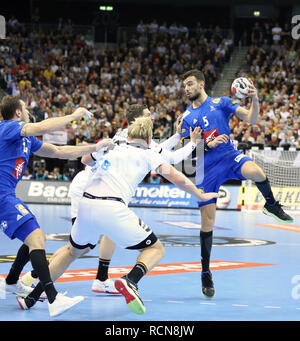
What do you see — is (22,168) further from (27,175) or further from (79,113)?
(27,175)

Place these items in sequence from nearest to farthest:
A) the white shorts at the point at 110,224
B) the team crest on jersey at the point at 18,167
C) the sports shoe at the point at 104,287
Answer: the white shorts at the point at 110,224 → the team crest on jersey at the point at 18,167 → the sports shoe at the point at 104,287

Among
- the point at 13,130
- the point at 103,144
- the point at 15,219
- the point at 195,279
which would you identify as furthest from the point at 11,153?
the point at 195,279

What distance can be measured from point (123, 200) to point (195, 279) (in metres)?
2.91

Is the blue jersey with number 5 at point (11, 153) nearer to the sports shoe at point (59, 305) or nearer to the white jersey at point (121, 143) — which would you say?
the white jersey at point (121, 143)

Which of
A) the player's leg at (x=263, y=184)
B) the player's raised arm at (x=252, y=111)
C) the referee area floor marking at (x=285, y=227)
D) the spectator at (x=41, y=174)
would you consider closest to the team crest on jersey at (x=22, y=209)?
the player's leg at (x=263, y=184)

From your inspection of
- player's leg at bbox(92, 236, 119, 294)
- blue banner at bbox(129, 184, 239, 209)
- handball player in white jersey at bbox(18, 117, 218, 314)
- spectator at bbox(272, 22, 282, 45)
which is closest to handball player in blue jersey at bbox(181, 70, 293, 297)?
player's leg at bbox(92, 236, 119, 294)

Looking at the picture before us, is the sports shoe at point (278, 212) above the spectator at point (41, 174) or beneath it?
above

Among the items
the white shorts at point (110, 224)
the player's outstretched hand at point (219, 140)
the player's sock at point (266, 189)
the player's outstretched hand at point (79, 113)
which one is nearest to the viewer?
the white shorts at point (110, 224)

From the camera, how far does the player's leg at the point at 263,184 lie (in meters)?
7.93

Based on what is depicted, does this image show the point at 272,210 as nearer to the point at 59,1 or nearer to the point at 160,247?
the point at 160,247

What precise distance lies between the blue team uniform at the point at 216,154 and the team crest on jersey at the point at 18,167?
261 centimetres

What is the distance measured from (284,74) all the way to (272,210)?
2018cm

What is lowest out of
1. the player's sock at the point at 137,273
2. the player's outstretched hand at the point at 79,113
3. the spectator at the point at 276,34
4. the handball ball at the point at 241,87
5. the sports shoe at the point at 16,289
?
the sports shoe at the point at 16,289

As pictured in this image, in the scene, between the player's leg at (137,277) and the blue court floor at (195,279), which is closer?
the player's leg at (137,277)
